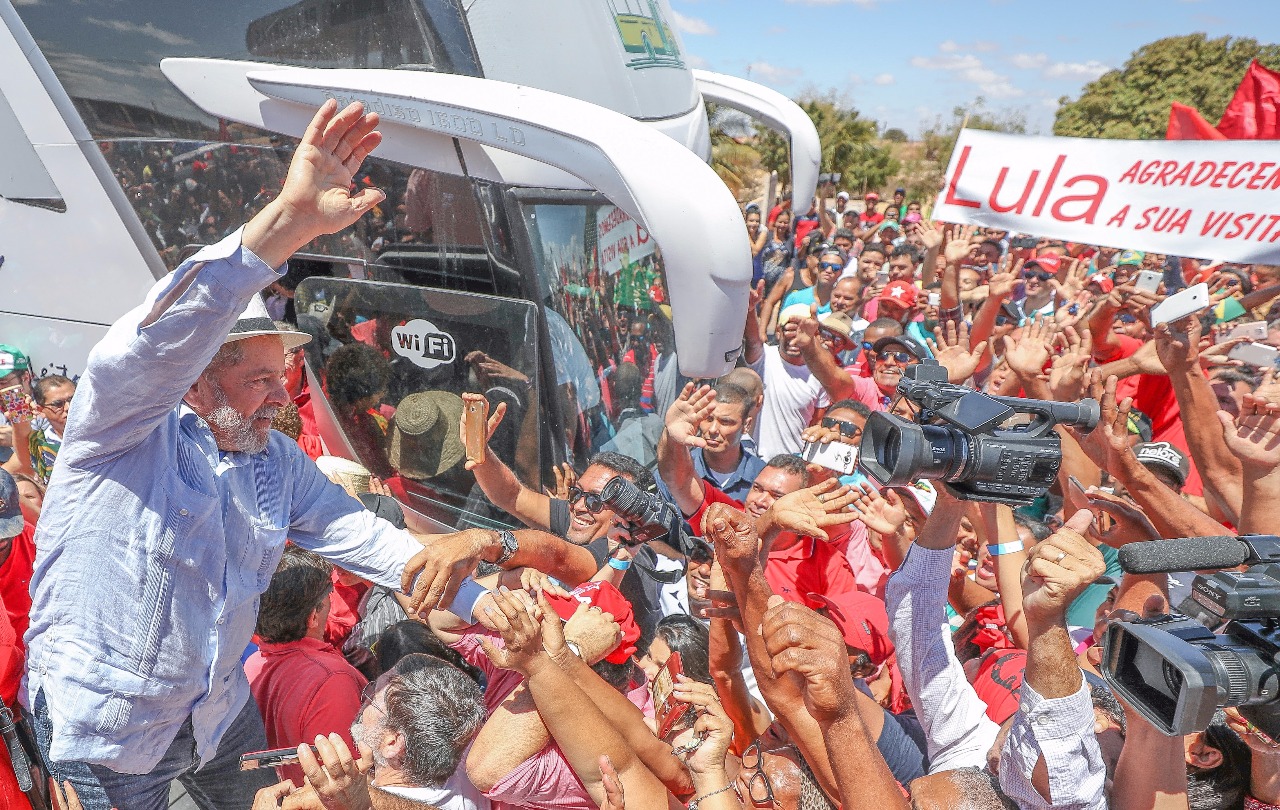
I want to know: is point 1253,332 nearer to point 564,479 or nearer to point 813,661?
point 564,479

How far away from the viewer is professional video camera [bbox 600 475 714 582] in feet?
8.91

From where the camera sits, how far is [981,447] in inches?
72.1

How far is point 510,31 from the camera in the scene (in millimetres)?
3348

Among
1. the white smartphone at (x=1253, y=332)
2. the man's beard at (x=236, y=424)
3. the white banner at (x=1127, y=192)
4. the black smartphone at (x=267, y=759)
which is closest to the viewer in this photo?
the black smartphone at (x=267, y=759)

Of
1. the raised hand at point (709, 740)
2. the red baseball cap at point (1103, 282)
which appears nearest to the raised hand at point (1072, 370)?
the raised hand at point (709, 740)

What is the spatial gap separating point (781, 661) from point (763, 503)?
161 centimetres

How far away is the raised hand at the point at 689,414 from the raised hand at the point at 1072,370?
145 cm

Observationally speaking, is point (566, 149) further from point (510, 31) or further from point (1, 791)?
point (1, 791)

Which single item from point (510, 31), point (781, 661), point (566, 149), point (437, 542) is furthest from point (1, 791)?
point (510, 31)

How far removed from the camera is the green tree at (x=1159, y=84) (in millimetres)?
27562

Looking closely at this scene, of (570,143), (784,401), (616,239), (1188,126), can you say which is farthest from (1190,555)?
(1188,126)

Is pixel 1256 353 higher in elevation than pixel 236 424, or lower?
lower

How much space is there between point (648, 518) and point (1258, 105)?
6425 mm

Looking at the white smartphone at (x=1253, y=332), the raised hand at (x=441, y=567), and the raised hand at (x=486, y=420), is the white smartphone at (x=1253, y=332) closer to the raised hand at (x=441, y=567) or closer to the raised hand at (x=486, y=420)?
the raised hand at (x=486, y=420)
